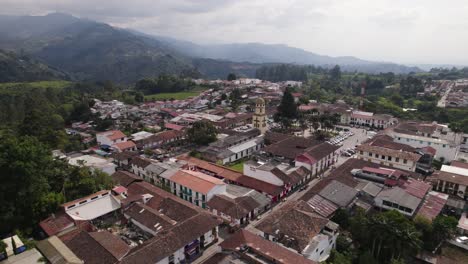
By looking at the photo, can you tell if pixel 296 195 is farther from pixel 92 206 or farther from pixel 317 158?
pixel 92 206

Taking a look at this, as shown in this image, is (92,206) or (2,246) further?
(92,206)

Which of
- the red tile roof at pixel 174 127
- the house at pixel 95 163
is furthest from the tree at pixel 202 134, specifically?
the house at pixel 95 163

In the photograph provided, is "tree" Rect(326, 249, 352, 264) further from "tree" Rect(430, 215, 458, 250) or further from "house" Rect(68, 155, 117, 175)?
"house" Rect(68, 155, 117, 175)

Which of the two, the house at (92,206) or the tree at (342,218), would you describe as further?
the tree at (342,218)

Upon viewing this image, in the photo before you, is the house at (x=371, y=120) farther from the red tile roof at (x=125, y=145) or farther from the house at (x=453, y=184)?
the red tile roof at (x=125, y=145)

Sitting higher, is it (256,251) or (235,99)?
(235,99)

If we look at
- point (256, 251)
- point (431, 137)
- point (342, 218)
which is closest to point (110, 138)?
point (256, 251)

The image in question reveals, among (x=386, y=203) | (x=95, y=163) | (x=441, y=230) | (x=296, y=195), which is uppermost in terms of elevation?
(x=441, y=230)
